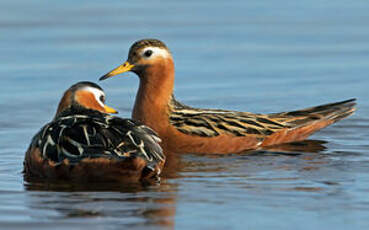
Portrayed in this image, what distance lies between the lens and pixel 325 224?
1030cm

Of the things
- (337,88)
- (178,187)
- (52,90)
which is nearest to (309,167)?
(178,187)

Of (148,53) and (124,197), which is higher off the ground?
(148,53)

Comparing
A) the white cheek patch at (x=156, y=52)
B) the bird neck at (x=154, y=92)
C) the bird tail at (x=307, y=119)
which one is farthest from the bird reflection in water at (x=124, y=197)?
the white cheek patch at (x=156, y=52)

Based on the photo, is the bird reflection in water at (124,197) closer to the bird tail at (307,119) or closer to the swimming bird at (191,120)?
the swimming bird at (191,120)

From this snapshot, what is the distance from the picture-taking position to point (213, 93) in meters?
18.4

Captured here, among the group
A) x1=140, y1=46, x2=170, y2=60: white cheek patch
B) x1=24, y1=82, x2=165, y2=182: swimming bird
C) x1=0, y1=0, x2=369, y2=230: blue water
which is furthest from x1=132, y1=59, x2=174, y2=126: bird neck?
x1=24, y1=82, x2=165, y2=182: swimming bird

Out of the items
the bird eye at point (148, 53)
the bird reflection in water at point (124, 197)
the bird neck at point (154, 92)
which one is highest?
the bird eye at point (148, 53)

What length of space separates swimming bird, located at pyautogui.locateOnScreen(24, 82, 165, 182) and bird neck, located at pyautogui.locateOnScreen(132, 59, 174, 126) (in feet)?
7.23

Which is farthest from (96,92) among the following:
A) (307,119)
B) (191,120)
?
(307,119)

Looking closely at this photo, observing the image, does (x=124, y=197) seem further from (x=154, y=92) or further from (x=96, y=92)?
(x=154, y=92)

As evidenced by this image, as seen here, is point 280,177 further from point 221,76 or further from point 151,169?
point 221,76

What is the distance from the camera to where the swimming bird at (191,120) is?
14.9 m

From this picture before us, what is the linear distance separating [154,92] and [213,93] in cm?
308

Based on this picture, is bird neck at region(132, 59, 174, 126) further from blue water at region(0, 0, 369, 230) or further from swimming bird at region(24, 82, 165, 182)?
swimming bird at region(24, 82, 165, 182)
